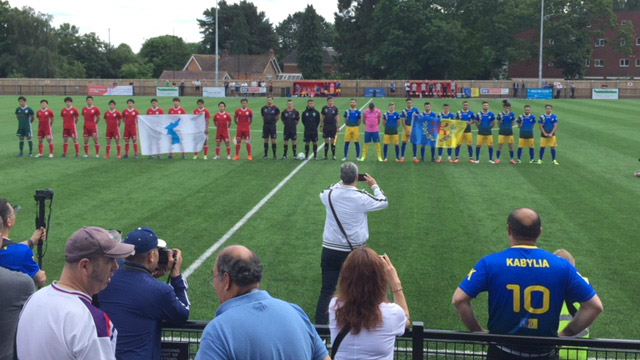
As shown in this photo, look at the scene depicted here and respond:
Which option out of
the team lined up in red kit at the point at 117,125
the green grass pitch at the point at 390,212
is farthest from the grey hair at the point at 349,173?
the team lined up in red kit at the point at 117,125

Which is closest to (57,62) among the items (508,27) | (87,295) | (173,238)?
(508,27)

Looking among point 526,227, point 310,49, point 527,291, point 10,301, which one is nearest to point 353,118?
point 526,227

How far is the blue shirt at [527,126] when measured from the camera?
22906 mm

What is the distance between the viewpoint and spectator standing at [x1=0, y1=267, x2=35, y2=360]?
467 centimetres

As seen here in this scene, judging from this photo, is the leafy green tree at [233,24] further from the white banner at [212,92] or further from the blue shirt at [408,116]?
the blue shirt at [408,116]

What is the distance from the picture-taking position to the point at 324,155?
24.1 m

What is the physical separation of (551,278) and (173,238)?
28.6ft

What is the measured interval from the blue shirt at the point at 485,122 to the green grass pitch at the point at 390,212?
103 centimetres

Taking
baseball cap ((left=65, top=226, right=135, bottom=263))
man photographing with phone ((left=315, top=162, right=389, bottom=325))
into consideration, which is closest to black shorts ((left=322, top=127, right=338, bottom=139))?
man photographing with phone ((left=315, top=162, right=389, bottom=325))

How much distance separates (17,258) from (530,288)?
420 cm

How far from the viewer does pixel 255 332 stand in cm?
349

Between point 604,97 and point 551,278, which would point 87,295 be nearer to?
point 551,278

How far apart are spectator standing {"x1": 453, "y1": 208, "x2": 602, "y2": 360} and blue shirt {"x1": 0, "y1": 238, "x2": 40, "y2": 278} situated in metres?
3.65

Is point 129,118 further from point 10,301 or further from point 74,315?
point 74,315
